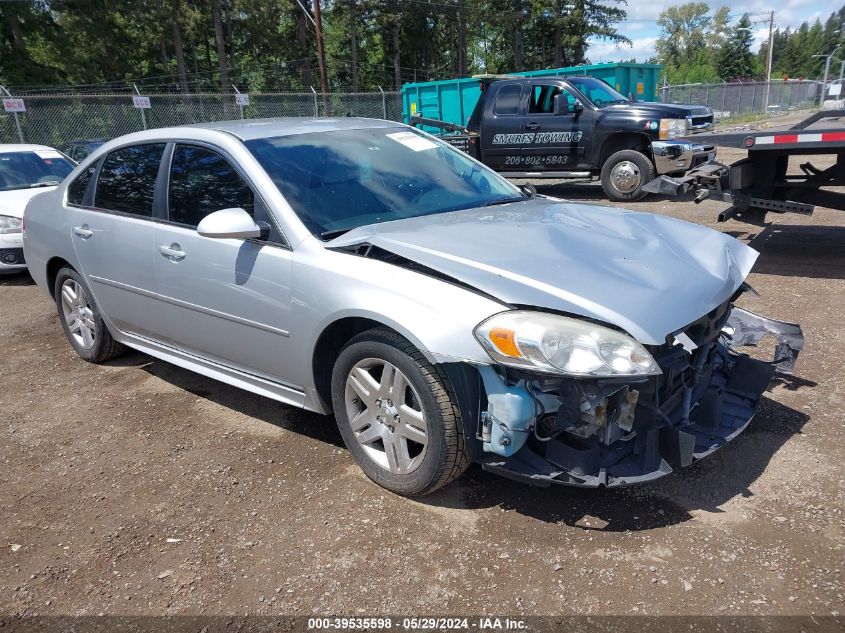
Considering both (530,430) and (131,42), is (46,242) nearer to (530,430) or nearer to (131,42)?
(530,430)

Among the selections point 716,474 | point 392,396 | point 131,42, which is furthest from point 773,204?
point 131,42

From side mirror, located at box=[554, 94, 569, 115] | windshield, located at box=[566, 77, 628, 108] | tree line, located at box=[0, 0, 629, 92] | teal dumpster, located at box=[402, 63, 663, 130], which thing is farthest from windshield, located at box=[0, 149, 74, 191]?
tree line, located at box=[0, 0, 629, 92]

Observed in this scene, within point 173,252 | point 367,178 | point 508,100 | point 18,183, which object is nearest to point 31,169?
point 18,183

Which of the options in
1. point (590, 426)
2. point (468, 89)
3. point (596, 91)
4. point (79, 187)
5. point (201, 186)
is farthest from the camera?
Answer: point (468, 89)

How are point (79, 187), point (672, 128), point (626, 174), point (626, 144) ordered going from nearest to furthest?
point (79, 187), point (672, 128), point (626, 174), point (626, 144)

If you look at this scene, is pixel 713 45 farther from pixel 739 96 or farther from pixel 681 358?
pixel 681 358

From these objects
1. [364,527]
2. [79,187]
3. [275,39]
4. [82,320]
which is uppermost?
[275,39]

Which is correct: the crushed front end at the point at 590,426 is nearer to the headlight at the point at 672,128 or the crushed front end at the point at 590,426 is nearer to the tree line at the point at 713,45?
the headlight at the point at 672,128

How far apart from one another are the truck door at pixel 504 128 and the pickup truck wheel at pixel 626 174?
181cm

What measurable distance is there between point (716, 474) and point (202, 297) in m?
2.77

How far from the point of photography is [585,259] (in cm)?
287

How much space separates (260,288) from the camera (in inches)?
129

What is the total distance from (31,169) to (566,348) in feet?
29.6

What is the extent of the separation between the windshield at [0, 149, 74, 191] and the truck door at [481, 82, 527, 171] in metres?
7.23
